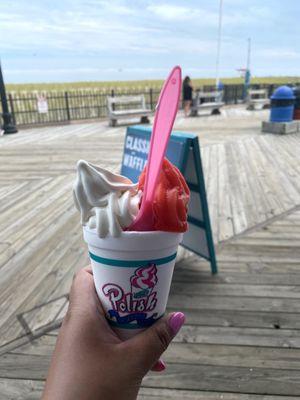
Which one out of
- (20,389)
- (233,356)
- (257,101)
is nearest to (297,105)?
(257,101)

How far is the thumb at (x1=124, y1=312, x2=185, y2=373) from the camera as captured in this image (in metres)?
1.26

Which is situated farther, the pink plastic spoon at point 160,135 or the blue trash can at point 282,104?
the blue trash can at point 282,104

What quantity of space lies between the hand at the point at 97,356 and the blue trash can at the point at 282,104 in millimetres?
11071

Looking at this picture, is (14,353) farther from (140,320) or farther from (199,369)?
(140,320)

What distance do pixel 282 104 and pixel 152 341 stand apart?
1122 centimetres

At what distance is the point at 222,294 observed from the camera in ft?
10.7

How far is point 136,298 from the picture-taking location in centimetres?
127

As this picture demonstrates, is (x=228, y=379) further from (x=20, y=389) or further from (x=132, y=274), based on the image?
(x=132, y=274)

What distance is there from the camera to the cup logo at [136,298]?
4.07 ft

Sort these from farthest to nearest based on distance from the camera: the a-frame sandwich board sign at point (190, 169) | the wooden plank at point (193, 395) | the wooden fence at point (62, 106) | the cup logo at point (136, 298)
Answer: the wooden fence at point (62, 106)
the a-frame sandwich board sign at point (190, 169)
the wooden plank at point (193, 395)
the cup logo at point (136, 298)

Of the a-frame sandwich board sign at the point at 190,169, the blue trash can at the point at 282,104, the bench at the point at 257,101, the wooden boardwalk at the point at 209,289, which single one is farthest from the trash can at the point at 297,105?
the a-frame sandwich board sign at the point at 190,169

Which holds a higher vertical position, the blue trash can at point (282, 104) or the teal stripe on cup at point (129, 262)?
the teal stripe on cup at point (129, 262)

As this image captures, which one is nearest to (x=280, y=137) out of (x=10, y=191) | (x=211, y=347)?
(x=10, y=191)

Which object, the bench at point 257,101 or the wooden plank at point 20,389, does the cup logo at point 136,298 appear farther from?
the bench at point 257,101
